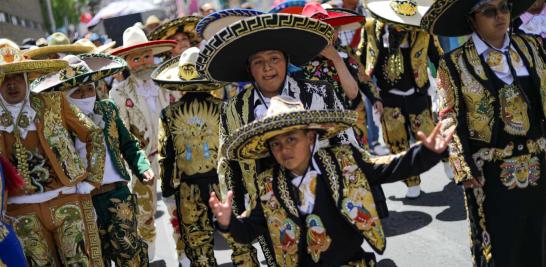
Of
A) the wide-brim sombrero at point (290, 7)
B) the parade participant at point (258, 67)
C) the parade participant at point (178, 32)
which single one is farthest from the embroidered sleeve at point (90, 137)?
the parade participant at point (178, 32)

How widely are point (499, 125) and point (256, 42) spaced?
5.10 ft

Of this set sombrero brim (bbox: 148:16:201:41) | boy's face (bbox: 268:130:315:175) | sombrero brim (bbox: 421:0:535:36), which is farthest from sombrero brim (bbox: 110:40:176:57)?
boy's face (bbox: 268:130:315:175)

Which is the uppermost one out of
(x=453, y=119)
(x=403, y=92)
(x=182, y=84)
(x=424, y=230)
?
(x=182, y=84)

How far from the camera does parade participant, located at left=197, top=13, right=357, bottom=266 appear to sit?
4.12m

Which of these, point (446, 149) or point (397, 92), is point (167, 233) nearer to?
point (397, 92)

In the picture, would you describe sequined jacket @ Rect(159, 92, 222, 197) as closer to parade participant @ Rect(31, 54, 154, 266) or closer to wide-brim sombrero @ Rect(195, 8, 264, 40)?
parade participant @ Rect(31, 54, 154, 266)

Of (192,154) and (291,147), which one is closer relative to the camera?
(291,147)

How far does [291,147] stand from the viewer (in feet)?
11.7

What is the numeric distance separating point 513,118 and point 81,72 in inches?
119

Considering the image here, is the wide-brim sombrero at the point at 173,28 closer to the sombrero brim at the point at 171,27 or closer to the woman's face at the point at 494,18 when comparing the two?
the sombrero brim at the point at 171,27

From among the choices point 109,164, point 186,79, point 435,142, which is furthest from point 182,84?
point 435,142

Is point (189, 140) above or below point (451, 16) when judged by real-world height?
below

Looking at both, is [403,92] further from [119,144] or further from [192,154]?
[119,144]

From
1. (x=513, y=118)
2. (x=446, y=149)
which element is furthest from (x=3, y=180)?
(x=513, y=118)
